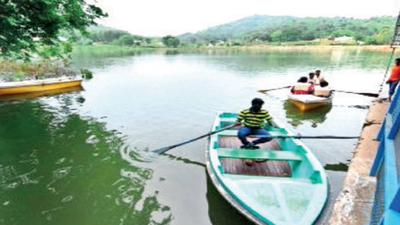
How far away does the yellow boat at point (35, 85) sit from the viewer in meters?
16.2

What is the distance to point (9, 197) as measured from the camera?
20.7 ft

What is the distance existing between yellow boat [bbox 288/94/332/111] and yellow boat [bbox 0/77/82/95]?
14024 mm

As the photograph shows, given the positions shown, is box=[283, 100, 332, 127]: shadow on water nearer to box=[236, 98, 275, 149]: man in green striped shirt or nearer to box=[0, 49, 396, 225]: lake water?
box=[0, 49, 396, 225]: lake water

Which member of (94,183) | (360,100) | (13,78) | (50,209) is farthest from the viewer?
(13,78)

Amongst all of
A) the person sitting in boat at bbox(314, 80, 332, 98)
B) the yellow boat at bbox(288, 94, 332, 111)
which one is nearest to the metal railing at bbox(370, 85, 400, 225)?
the yellow boat at bbox(288, 94, 332, 111)

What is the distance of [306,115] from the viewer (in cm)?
1291

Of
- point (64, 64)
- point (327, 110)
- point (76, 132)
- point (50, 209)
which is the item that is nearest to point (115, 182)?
point (50, 209)

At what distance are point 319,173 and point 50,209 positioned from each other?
5.30 meters

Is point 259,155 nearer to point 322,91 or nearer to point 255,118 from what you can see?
point 255,118

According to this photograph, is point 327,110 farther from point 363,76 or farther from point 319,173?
point 363,76

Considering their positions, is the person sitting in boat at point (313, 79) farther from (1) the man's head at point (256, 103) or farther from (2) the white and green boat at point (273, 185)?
(1) the man's head at point (256, 103)

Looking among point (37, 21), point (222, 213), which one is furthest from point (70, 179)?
point (37, 21)

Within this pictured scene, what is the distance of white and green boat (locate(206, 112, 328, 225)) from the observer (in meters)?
4.36

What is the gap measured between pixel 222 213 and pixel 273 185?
1.32m
